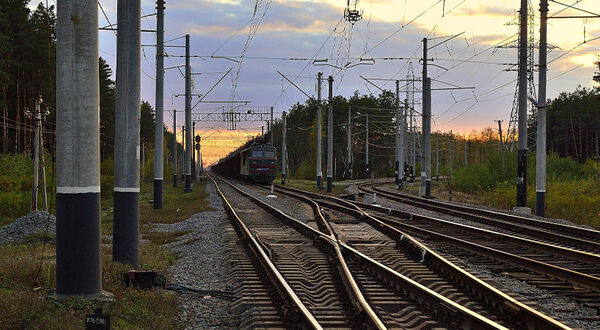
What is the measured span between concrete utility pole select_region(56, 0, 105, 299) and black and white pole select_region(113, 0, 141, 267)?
3101mm

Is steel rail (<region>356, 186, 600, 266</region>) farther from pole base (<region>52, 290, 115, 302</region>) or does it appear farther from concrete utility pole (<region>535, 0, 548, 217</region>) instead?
pole base (<region>52, 290, 115, 302</region>)

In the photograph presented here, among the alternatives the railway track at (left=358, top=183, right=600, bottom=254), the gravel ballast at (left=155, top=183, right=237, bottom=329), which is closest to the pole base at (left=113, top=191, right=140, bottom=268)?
the gravel ballast at (left=155, top=183, right=237, bottom=329)

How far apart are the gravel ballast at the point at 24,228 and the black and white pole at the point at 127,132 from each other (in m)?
7.07

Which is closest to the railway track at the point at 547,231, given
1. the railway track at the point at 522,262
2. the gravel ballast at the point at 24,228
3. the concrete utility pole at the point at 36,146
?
the railway track at the point at 522,262

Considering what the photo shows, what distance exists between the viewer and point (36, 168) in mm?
25266

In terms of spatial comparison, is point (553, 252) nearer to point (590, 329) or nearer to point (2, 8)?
point (590, 329)

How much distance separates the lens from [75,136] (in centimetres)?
734

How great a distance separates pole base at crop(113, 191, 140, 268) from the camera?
34.9 ft

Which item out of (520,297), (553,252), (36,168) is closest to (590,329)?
(520,297)

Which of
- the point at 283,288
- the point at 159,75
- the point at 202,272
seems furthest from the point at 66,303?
the point at 159,75

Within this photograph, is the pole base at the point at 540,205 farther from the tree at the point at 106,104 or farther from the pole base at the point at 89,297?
the tree at the point at 106,104

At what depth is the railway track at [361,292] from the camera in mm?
6895

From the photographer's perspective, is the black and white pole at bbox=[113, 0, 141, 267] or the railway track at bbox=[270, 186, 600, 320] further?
the black and white pole at bbox=[113, 0, 141, 267]

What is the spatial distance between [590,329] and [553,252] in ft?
18.6
